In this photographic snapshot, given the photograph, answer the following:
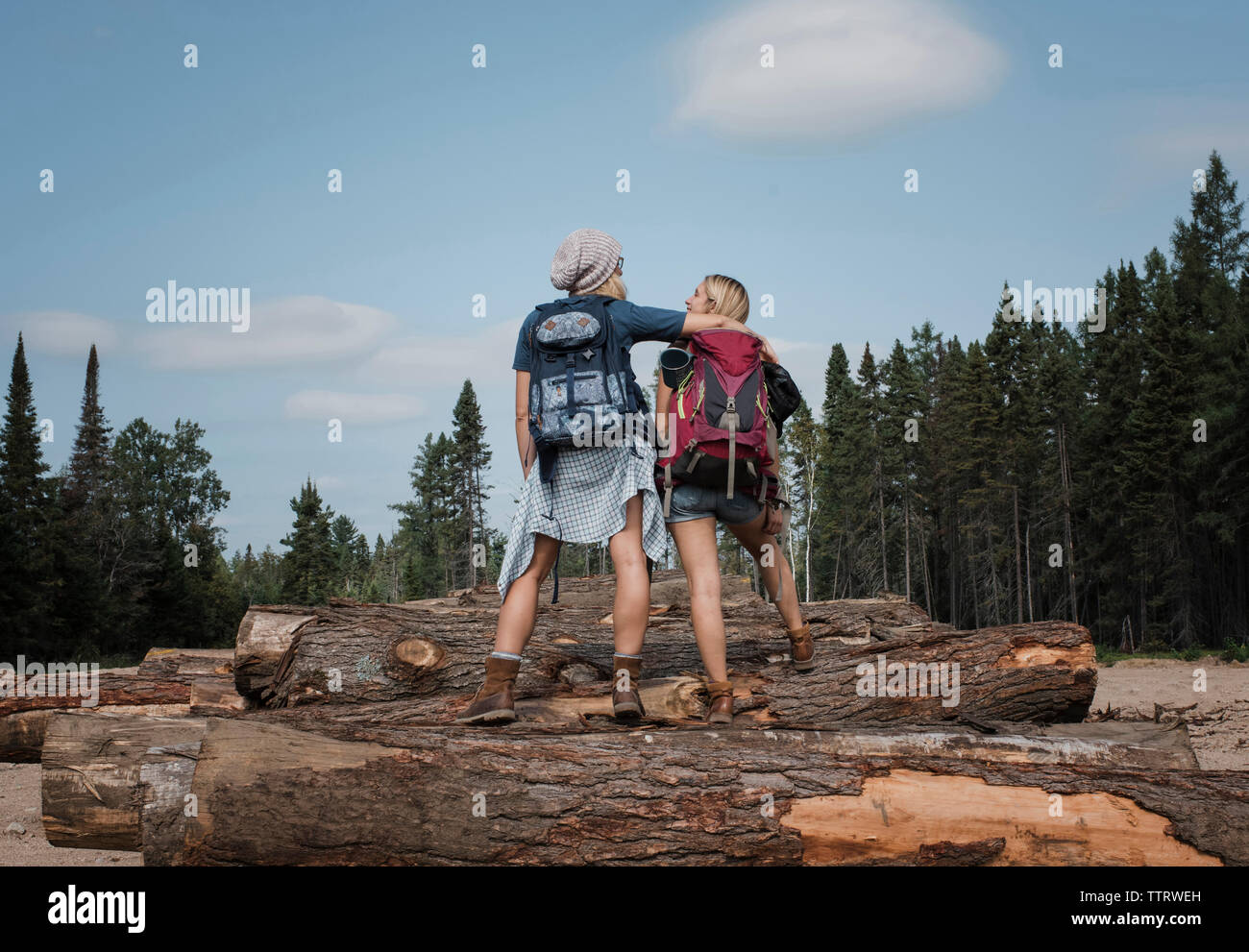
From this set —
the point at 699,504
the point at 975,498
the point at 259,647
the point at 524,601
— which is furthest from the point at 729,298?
the point at 975,498

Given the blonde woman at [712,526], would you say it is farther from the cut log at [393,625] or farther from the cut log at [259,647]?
the cut log at [259,647]

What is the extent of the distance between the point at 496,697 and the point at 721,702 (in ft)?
4.09

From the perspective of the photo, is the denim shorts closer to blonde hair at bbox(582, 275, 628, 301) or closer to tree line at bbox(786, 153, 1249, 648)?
blonde hair at bbox(582, 275, 628, 301)

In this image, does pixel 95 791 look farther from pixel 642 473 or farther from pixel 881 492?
pixel 881 492

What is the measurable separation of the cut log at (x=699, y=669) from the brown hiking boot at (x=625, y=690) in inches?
13.2

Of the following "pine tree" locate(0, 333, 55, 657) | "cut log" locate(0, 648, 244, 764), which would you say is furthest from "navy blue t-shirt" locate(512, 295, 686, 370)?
"pine tree" locate(0, 333, 55, 657)

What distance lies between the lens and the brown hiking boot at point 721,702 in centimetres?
518

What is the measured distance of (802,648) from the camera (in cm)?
623

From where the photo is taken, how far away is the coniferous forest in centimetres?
4300

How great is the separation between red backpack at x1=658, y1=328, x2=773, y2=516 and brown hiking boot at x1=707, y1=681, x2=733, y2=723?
40.1 inches

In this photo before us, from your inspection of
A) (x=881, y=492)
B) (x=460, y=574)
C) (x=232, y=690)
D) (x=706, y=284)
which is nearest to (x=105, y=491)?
(x=460, y=574)

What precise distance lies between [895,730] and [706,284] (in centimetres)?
280

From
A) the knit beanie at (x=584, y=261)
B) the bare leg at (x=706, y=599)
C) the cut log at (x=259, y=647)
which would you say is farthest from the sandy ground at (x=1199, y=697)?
the cut log at (x=259, y=647)
